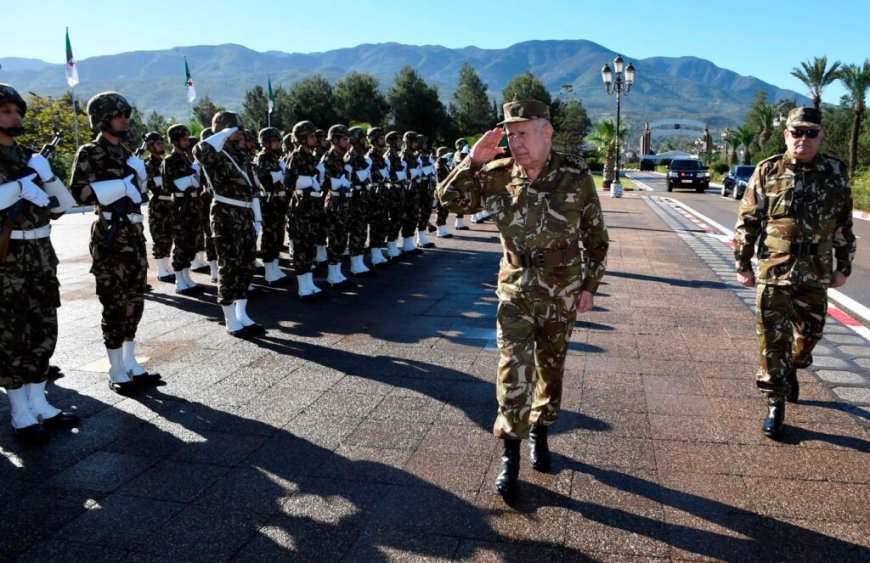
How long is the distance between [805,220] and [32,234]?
495cm

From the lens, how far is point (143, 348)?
242 inches

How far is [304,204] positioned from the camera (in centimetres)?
848

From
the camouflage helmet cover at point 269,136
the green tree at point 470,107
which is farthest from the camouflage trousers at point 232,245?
the green tree at point 470,107

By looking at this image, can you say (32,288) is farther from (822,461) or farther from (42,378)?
(822,461)

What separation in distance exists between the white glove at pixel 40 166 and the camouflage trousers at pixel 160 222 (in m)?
4.97

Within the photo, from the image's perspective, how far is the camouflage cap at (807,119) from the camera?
3943 millimetres

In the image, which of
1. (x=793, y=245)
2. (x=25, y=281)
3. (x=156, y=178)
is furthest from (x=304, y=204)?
(x=793, y=245)

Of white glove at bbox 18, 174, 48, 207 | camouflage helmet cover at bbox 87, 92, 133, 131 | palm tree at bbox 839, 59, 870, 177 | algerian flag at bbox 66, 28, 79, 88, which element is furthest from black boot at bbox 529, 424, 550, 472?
palm tree at bbox 839, 59, 870, 177

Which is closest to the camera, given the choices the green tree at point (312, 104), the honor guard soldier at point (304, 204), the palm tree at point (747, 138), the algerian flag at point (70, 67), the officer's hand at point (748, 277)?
the officer's hand at point (748, 277)

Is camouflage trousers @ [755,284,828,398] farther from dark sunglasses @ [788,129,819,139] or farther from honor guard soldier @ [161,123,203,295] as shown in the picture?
honor guard soldier @ [161,123,203,295]

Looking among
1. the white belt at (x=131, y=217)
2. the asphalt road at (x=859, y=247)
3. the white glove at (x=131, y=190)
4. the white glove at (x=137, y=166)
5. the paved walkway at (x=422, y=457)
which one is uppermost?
the white glove at (x=137, y=166)

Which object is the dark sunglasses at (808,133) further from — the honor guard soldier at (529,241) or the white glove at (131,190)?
the white glove at (131,190)

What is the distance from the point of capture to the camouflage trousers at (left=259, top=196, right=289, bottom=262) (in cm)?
925

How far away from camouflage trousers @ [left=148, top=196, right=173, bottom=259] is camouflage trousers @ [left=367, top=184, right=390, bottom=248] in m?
3.01
